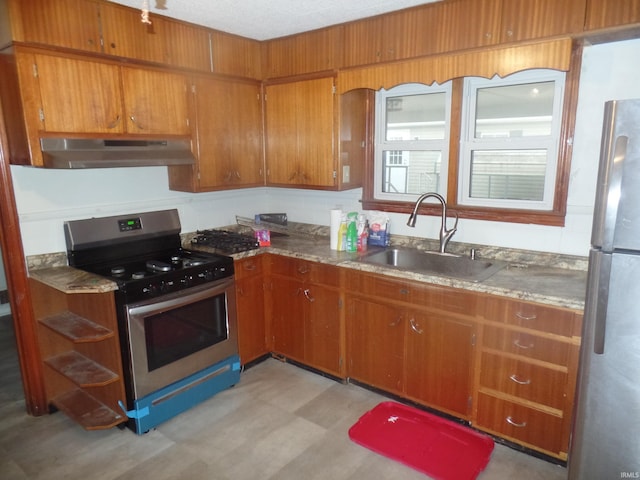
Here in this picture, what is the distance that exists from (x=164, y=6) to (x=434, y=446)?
9.38 ft

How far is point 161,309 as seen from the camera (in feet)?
7.93

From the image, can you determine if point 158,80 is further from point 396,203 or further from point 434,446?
point 434,446

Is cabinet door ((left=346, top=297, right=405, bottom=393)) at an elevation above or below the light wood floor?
above

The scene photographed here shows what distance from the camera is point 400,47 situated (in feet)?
8.56

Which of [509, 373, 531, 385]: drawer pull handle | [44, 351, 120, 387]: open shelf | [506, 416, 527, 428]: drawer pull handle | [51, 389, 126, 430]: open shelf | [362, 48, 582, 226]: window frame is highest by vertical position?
[362, 48, 582, 226]: window frame

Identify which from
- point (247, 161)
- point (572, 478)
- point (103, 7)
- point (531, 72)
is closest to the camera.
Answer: point (572, 478)

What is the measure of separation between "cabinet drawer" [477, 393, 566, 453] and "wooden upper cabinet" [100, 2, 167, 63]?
108 inches

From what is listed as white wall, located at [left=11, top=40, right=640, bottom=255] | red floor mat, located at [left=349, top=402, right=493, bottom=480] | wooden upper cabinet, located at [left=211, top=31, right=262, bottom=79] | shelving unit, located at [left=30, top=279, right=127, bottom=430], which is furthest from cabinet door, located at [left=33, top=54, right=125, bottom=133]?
red floor mat, located at [left=349, top=402, right=493, bottom=480]

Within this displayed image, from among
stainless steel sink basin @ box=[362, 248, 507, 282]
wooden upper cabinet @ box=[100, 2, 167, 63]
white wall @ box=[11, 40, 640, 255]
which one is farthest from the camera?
stainless steel sink basin @ box=[362, 248, 507, 282]

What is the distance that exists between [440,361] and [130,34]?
2579 mm

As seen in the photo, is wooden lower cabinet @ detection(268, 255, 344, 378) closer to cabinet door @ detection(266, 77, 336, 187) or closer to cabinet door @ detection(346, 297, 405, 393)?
cabinet door @ detection(346, 297, 405, 393)

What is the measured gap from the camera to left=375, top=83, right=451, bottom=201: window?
293cm

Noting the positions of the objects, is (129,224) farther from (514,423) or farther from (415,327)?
(514,423)

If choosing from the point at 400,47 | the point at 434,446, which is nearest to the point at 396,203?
the point at 400,47
